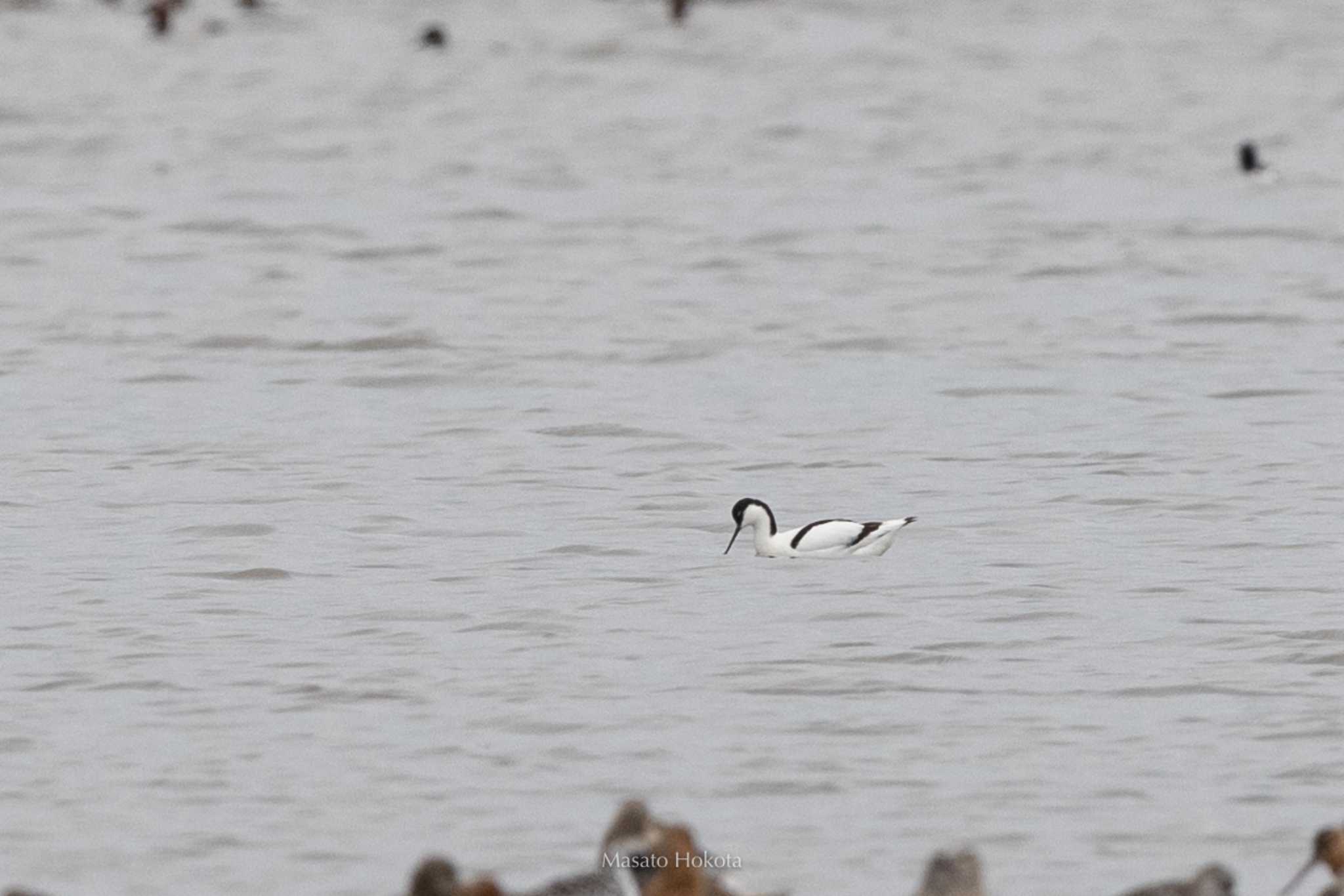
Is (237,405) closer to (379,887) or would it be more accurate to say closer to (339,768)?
(339,768)

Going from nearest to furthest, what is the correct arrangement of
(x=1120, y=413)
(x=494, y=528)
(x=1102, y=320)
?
(x=494, y=528) < (x=1120, y=413) < (x=1102, y=320)

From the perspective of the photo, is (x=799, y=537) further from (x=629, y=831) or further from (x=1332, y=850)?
(x=1332, y=850)

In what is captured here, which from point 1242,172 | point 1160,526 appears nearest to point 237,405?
point 1160,526

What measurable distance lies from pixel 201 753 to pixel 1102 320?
1192 cm

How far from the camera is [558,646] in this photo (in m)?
11.0

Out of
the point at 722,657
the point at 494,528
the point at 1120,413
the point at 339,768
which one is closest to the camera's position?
the point at 339,768

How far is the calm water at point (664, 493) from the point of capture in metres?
8.79

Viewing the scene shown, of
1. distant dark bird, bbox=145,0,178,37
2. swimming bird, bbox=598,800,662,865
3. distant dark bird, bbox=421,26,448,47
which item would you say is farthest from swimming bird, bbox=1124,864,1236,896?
distant dark bird, bbox=145,0,178,37

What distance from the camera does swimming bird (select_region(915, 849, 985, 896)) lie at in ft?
23.5

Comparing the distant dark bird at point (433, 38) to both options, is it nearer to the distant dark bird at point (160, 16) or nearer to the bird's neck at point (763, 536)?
the distant dark bird at point (160, 16)

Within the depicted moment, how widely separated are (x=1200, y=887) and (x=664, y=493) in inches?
292

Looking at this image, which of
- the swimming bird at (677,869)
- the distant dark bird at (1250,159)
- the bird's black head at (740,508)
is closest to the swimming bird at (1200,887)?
the swimming bird at (677,869)

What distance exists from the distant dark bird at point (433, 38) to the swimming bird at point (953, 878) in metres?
35.0

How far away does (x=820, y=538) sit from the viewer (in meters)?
12.6
